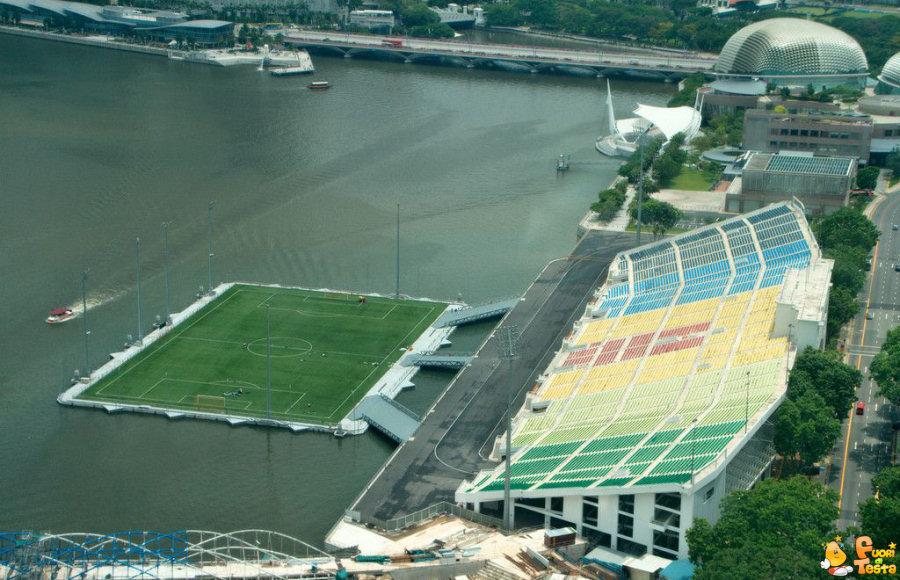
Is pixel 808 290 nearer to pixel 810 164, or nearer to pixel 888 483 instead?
pixel 888 483

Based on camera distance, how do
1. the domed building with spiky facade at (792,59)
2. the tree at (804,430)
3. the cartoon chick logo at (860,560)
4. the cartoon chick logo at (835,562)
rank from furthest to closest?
the domed building with spiky facade at (792,59), the tree at (804,430), the cartoon chick logo at (835,562), the cartoon chick logo at (860,560)

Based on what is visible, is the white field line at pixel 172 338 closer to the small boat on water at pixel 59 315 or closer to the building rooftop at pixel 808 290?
the small boat on water at pixel 59 315

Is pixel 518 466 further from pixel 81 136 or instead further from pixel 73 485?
pixel 81 136

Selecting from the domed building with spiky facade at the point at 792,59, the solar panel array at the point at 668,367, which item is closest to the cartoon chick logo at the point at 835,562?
the solar panel array at the point at 668,367

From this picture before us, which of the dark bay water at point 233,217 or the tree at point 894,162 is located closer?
the dark bay water at point 233,217

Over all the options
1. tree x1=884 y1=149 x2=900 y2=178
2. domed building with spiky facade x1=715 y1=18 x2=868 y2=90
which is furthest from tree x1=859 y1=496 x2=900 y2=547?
domed building with spiky facade x1=715 y1=18 x2=868 y2=90

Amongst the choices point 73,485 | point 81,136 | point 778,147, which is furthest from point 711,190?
point 73,485
